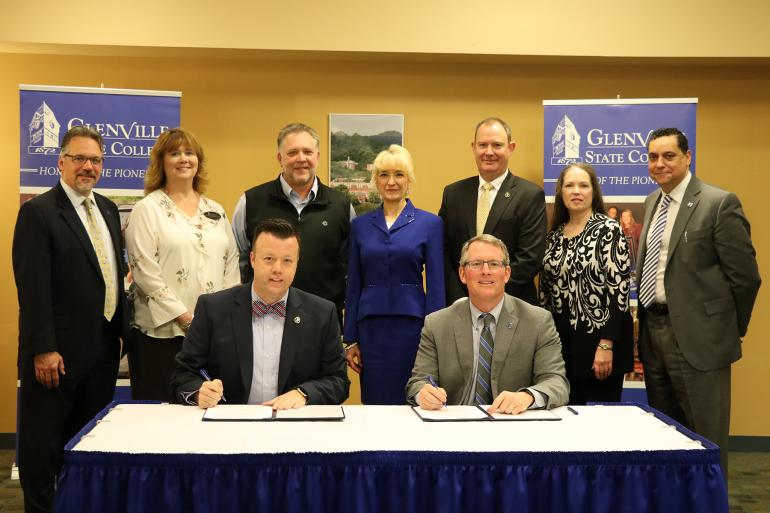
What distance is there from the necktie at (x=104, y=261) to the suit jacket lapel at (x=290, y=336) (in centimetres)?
106

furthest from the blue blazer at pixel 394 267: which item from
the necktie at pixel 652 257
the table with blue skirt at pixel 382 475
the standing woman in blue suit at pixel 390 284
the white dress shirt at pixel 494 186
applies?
the table with blue skirt at pixel 382 475

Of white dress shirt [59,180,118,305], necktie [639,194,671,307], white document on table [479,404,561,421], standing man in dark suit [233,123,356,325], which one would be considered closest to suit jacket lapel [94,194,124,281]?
white dress shirt [59,180,118,305]

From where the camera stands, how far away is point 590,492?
1.97 metres

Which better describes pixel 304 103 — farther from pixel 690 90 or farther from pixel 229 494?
pixel 229 494

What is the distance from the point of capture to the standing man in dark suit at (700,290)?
352 cm

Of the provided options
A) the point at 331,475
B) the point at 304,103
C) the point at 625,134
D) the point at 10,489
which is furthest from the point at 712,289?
the point at 10,489

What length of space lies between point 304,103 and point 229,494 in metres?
3.97

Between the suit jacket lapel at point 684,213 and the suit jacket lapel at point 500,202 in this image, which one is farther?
the suit jacket lapel at point 500,202

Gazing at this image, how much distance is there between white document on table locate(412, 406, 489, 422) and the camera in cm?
231

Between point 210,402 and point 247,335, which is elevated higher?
point 247,335

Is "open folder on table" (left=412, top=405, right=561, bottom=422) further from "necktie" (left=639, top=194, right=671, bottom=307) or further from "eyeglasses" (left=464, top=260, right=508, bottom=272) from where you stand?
"necktie" (left=639, top=194, right=671, bottom=307)

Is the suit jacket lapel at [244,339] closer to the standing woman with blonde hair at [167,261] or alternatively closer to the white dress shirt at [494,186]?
the standing woman with blonde hair at [167,261]

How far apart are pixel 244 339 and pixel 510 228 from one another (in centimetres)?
169

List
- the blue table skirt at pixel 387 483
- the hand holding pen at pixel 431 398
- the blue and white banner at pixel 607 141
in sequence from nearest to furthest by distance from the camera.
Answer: the blue table skirt at pixel 387 483 < the hand holding pen at pixel 431 398 < the blue and white banner at pixel 607 141
